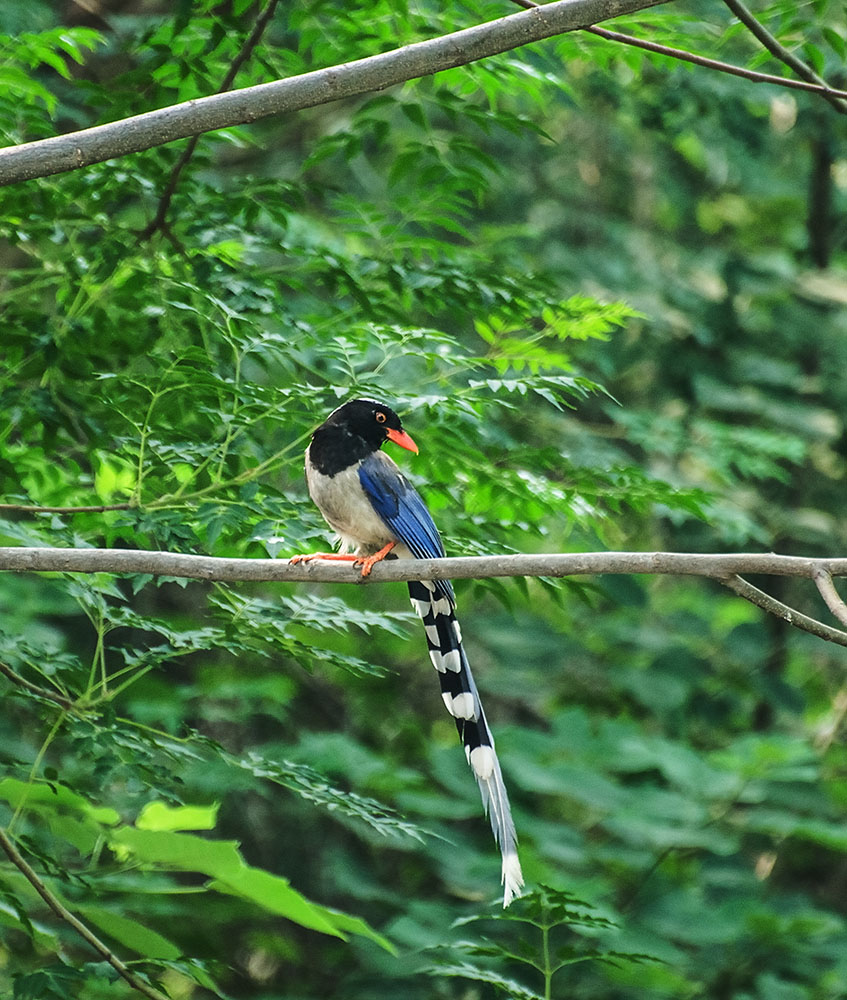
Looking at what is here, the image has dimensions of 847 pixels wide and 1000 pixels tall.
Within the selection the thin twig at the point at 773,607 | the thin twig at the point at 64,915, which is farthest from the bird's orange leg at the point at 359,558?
the thin twig at the point at 64,915

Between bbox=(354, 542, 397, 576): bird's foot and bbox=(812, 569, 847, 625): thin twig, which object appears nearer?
bbox=(812, 569, 847, 625): thin twig

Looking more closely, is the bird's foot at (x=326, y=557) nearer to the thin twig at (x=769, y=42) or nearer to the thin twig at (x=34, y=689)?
the thin twig at (x=34, y=689)

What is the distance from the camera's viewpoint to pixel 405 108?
369 centimetres

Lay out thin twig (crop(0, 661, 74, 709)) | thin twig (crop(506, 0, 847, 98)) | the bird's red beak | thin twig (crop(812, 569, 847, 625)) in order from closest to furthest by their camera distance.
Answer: thin twig (crop(812, 569, 847, 625))
thin twig (crop(506, 0, 847, 98))
thin twig (crop(0, 661, 74, 709))
the bird's red beak

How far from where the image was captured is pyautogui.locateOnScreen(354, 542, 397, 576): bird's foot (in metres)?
2.89

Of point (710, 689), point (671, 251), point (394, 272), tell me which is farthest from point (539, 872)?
point (671, 251)

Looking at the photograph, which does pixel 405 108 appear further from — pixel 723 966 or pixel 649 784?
pixel 723 966

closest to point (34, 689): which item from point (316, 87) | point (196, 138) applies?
point (196, 138)

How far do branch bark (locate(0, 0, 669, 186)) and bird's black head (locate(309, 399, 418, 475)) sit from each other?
116cm

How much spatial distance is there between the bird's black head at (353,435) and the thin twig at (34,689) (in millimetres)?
944

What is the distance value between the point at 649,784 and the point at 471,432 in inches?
111

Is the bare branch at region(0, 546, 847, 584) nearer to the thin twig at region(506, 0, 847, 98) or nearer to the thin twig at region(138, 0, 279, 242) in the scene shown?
the thin twig at region(138, 0, 279, 242)

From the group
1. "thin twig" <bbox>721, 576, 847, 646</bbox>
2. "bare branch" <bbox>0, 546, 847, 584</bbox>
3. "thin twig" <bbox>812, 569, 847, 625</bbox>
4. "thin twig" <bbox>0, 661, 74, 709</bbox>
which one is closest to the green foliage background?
"thin twig" <bbox>0, 661, 74, 709</bbox>

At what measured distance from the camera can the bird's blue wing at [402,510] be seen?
11.3 ft
